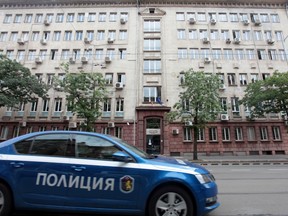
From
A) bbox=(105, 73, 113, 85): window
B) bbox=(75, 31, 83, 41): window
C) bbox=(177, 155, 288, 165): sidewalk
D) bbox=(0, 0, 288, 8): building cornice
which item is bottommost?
bbox=(177, 155, 288, 165): sidewalk

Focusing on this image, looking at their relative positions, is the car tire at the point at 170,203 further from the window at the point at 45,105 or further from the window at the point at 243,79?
the window at the point at 243,79

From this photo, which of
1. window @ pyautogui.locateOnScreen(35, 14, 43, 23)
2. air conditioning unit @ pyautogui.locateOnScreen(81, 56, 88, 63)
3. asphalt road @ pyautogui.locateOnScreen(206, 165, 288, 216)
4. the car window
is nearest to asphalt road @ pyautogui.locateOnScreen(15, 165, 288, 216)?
asphalt road @ pyautogui.locateOnScreen(206, 165, 288, 216)

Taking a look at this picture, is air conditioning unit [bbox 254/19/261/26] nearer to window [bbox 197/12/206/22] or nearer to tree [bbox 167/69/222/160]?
window [bbox 197/12/206/22]

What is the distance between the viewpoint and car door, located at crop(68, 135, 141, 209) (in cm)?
321

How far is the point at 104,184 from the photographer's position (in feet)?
10.6

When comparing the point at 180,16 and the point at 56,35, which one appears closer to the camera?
the point at 56,35

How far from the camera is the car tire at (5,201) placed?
3.23 meters

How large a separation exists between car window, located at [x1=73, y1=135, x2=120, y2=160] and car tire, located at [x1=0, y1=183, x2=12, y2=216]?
1.33m

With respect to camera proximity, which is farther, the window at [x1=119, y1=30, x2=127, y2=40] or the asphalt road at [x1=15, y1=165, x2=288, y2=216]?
the window at [x1=119, y1=30, x2=127, y2=40]

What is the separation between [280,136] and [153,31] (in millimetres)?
20962

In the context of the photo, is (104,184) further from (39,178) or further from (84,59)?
(84,59)

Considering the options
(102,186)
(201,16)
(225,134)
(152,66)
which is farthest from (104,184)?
(201,16)

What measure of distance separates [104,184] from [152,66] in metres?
22.7

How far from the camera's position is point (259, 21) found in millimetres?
26734
